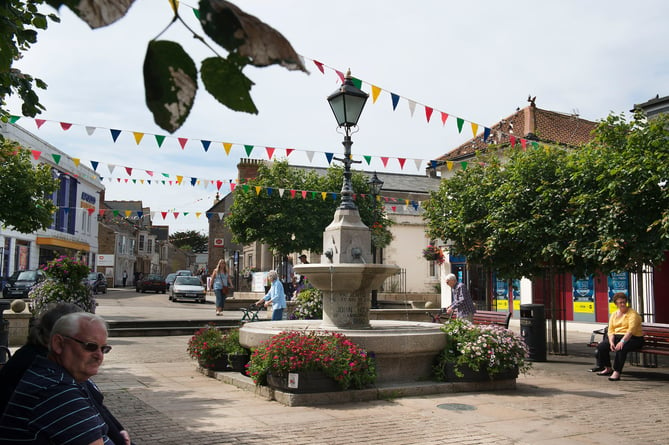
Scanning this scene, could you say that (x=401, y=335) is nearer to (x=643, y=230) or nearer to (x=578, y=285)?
(x=643, y=230)

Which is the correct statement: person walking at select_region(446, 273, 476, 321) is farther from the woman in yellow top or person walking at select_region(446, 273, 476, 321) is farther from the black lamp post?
the black lamp post

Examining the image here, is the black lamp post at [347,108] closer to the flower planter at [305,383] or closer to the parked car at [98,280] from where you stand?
the flower planter at [305,383]

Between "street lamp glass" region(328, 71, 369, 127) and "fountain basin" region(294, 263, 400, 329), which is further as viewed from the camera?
"street lamp glass" region(328, 71, 369, 127)

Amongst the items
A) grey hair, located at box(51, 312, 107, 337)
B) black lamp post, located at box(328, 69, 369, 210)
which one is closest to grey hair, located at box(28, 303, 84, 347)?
grey hair, located at box(51, 312, 107, 337)

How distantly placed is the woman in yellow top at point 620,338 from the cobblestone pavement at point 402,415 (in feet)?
1.49

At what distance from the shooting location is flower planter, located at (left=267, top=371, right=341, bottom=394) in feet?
23.8

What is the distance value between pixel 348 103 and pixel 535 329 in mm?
6380

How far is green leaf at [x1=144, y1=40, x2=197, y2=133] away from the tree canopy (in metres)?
10.4

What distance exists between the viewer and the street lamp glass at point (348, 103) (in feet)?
28.8

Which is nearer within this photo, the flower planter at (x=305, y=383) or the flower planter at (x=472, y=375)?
the flower planter at (x=305, y=383)

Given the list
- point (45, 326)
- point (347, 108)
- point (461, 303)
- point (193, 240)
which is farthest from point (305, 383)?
point (193, 240)

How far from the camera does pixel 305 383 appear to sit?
24.0 feet

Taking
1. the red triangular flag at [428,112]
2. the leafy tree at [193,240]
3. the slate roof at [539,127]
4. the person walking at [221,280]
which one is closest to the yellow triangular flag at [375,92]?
the red triangular flag at [428,112]

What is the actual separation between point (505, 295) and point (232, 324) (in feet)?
36.6
